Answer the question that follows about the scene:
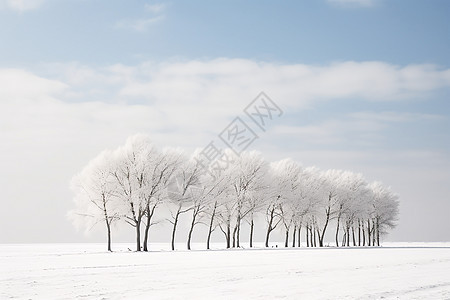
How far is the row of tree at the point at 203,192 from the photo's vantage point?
65.2 metres

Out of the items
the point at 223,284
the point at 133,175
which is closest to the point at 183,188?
the point at 133,175

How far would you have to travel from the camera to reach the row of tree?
65.2 m

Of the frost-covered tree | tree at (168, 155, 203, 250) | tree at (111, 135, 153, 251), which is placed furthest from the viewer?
the frost-covered tree

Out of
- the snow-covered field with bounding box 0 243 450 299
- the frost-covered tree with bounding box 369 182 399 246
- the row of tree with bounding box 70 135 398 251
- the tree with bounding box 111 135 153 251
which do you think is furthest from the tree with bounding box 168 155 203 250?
the frost-covered tree with bounding box 369 182 399 246

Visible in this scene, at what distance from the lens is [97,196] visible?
66188 millimetres

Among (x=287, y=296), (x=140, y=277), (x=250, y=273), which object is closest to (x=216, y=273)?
(x=250, y=273)

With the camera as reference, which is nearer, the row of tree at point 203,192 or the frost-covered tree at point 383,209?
the row of tree at point 203,192

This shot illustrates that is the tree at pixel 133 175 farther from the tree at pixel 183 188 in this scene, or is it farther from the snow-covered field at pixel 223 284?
the snow-covered field at pixel 223 284

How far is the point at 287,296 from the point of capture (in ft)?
62.4

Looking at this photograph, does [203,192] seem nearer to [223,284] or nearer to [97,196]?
[97,196]

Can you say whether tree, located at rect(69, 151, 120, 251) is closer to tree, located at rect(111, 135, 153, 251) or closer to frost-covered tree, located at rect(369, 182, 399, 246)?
tree, located at rect(111, 135, 153, 251)

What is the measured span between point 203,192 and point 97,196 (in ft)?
50.0

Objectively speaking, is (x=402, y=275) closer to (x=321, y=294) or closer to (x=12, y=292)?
(x=321, y=294)

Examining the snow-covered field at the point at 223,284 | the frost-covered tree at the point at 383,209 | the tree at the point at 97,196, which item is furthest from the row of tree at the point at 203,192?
the snow-covered field at the point at 223,284
